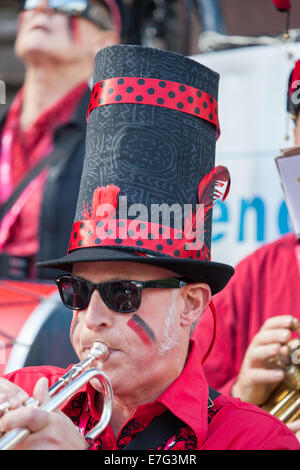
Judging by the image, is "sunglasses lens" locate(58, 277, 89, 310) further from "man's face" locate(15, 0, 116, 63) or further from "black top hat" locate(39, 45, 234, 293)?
"man's face" locate(15, 0, 116, 63)

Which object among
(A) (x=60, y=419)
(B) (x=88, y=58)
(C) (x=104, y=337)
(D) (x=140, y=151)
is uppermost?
(B) (x=88, y=58)

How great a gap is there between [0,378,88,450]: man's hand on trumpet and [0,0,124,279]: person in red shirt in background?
6.31ft

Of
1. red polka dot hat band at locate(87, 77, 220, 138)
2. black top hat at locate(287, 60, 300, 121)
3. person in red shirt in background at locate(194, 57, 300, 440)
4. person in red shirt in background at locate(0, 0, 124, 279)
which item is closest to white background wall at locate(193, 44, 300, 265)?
person in red shirt in background at locate(194, 57, 300, 440)

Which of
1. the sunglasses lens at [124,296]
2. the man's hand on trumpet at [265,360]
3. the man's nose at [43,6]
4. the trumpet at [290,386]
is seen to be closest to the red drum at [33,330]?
the man's hand on trumpet at [265,360]

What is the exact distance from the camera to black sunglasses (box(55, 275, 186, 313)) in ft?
5.75

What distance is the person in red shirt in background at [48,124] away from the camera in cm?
353

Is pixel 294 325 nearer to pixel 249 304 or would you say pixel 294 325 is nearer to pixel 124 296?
pixel 249 304

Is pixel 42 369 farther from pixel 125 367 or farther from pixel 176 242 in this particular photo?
pixel 176 242

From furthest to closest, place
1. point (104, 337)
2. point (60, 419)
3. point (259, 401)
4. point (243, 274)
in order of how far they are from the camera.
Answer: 1. point (243, 274)
2. point (259, 401)
3. point (104, 337)
4. point (60, 419)

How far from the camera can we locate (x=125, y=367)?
1.76 metres

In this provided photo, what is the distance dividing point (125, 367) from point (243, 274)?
1.21 m

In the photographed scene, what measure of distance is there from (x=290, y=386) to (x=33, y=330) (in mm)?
1098

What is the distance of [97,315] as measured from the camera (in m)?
1.75

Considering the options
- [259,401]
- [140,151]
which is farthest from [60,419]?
[259,401]
